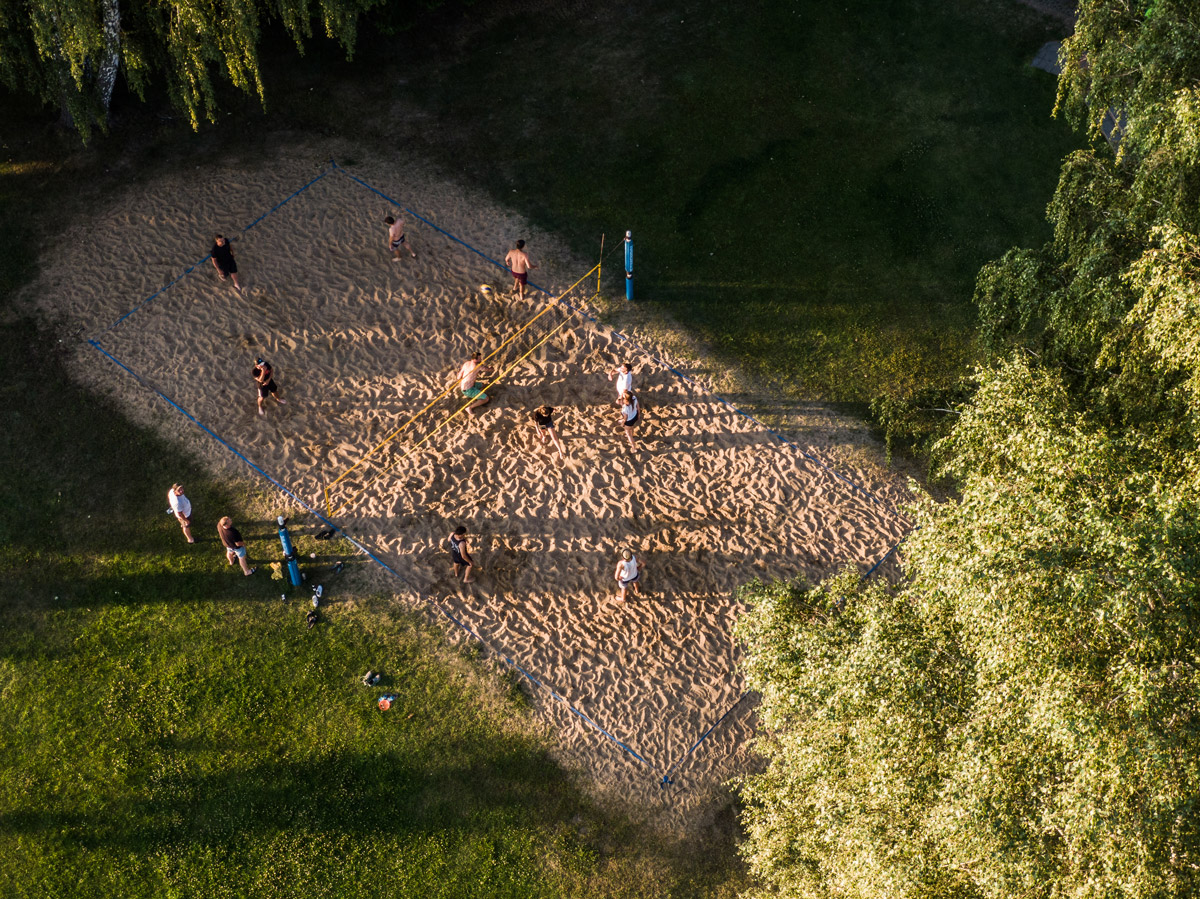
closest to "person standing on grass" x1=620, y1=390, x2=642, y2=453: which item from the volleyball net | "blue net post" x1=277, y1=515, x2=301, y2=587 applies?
the volleyball net

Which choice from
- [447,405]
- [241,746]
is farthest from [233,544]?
[447,405]

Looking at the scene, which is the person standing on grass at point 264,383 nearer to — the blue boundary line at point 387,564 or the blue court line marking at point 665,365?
the blue boundary line at point 387,564

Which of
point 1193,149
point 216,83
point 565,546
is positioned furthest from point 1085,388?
point 216,83

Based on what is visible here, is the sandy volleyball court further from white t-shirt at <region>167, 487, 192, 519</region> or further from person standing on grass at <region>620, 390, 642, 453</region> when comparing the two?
white t-shirt at <region>167, 487, 192, 519</region>

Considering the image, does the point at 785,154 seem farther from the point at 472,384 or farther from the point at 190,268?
the point at 190,268

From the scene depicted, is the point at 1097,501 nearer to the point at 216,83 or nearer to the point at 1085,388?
the point at 1085,388
